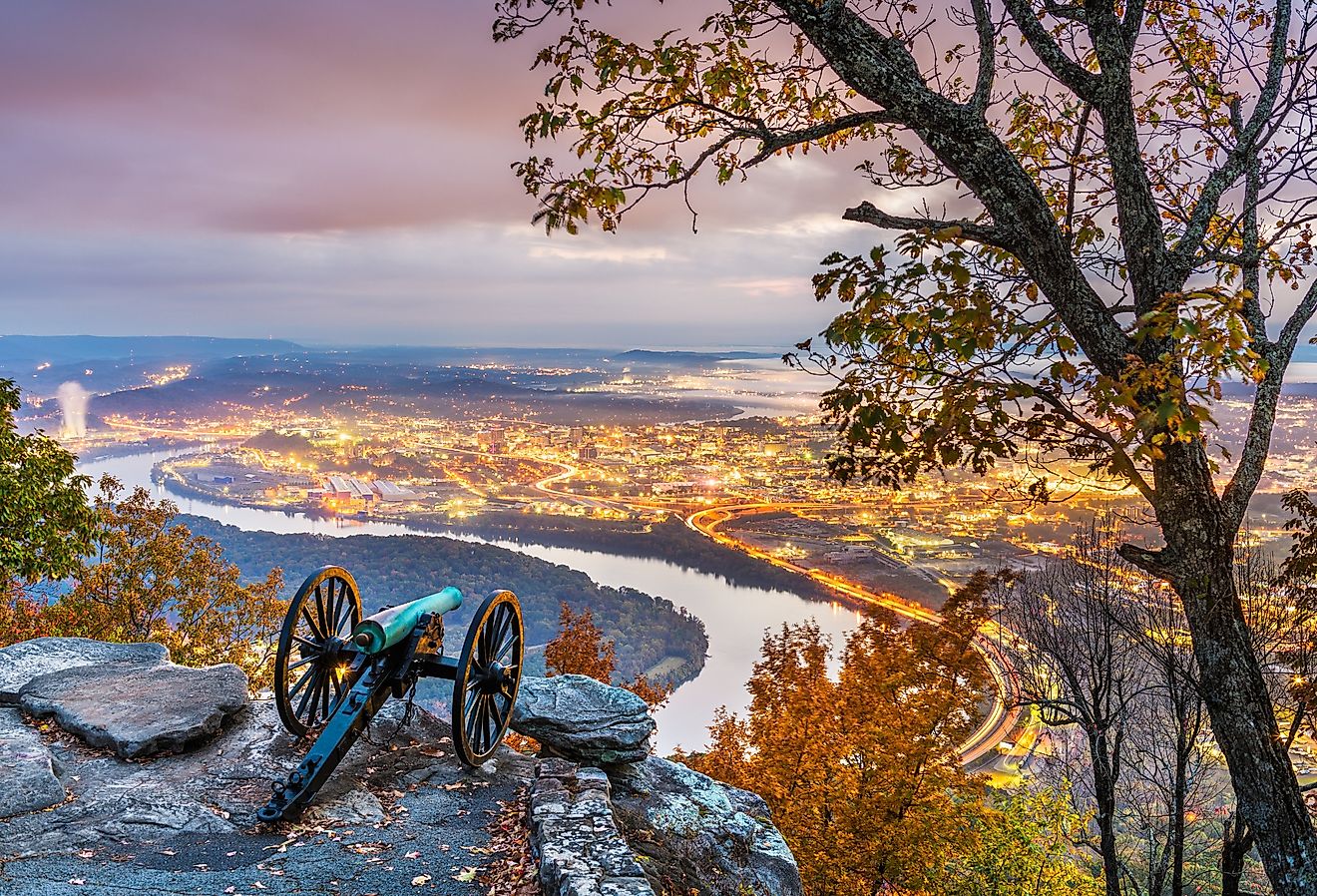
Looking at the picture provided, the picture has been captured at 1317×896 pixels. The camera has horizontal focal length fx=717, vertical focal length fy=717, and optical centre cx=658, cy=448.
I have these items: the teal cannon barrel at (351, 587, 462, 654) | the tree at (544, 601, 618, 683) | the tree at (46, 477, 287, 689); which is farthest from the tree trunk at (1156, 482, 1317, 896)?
the tree at (544, 601, 618, 683)

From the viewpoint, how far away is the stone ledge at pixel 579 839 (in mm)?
4301

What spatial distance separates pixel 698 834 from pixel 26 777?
5.26 metres

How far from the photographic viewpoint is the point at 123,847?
477 centimetres

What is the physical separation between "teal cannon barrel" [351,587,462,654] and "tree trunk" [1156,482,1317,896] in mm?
5429

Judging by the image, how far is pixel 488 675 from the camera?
617 centimetres

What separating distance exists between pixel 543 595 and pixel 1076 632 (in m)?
35.5

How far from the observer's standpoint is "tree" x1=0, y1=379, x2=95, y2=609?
9.95 meters

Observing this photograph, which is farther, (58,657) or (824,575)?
(824,575)

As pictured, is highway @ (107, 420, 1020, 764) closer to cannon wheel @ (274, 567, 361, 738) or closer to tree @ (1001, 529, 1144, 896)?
tree @ (1001, 529, 1144, 896)

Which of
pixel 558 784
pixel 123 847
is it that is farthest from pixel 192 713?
pixel 558 784

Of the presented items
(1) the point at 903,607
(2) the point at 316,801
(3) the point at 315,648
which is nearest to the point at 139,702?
(3) the point at 315,648

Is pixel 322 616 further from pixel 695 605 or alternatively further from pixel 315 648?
pixel 695 605

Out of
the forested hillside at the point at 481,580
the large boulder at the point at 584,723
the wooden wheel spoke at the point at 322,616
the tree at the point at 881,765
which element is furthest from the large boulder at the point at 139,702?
the forested hillside at the point at 481,580

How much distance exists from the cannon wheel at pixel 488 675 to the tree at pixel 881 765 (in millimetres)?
8975
